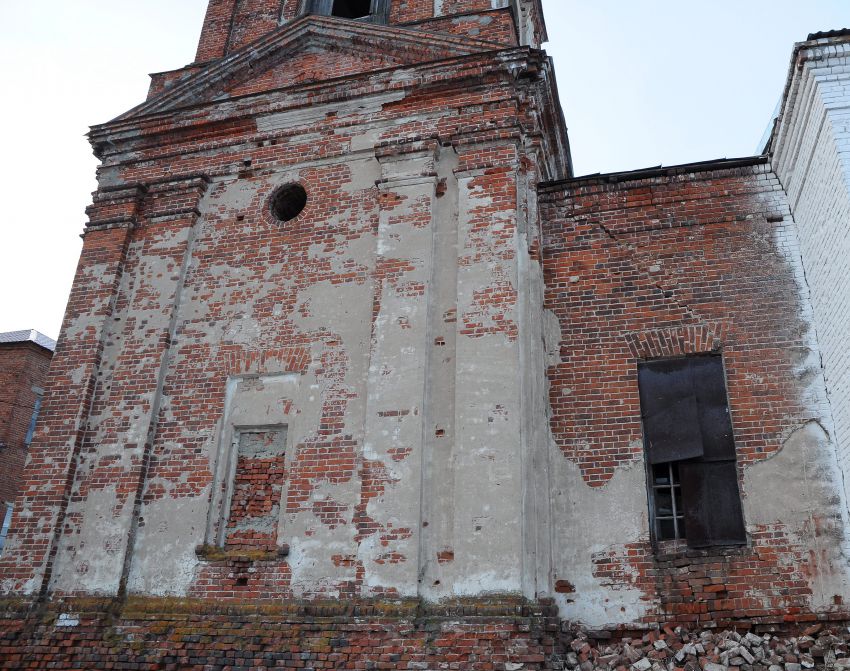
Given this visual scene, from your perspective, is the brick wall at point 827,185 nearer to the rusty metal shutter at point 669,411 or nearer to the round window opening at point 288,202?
the rusty metal shutter at point 669,411

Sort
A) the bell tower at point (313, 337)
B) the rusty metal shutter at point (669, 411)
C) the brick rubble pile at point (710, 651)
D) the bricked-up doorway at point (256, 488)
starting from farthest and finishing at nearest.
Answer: the bricked-up doorway at point (256, 488)
the rusty metal shutter at point (669, 411)
the bell tower at point (313, 337)
the brick rubble pile at point (710, 651)

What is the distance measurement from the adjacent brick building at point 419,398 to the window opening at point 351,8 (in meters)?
2.38

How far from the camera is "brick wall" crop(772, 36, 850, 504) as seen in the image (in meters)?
6.92

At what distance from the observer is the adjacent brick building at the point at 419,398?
7078 millimetres

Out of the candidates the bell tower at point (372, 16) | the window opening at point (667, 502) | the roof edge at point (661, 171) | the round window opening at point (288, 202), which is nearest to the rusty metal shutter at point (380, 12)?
the bell tower at point (372, 16)

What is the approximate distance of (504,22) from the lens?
33.0 feet

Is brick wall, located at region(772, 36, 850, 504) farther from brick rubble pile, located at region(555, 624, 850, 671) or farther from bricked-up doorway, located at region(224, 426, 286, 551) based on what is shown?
bricked-up doorway, located at region(224, 426, 286, 551)

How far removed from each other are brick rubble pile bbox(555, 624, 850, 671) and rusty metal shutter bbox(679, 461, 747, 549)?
88 cm

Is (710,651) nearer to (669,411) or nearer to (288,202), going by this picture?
(669,411)

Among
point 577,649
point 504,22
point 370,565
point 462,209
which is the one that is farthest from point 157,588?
point 504,22

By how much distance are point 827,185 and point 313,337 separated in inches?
218

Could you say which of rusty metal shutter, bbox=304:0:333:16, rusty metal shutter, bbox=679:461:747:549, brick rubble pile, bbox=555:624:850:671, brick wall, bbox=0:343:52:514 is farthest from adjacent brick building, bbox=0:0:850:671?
brick wall, bbox=0:343:52:514

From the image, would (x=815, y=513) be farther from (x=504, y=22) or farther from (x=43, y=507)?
(x=43, y=507)

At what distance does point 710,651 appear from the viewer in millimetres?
6488
